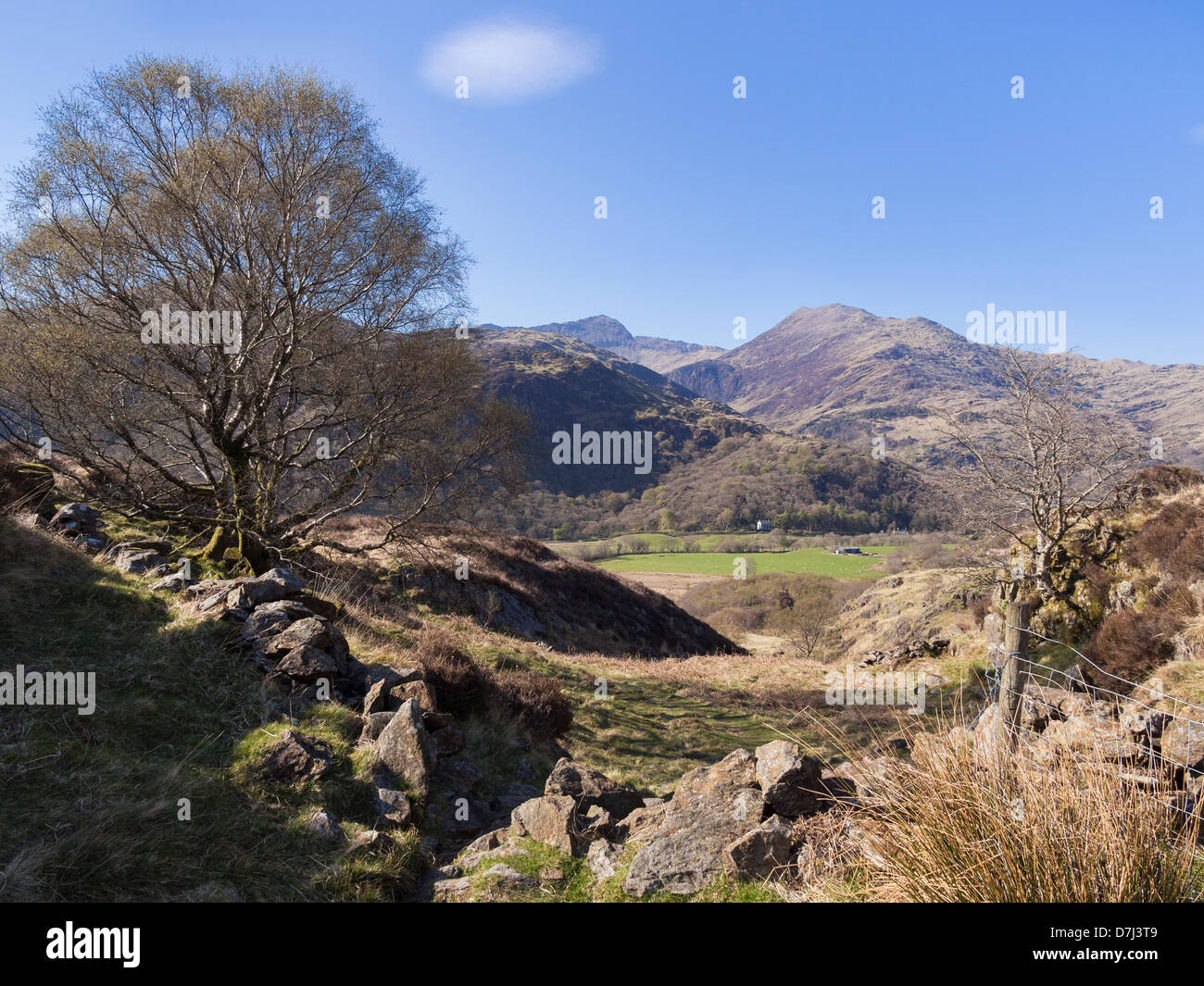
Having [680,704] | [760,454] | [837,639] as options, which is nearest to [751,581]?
[837,639]

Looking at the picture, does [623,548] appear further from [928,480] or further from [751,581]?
[928,480]

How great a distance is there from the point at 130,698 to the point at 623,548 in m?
85.2

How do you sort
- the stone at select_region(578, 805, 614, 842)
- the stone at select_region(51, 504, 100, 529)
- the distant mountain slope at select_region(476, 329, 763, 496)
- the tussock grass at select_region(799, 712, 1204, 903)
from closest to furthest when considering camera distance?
the tussock grass at select_region(799, 712, 1204, 903) → the stone at select_region(578, 805, 614, 842) → the stone at select_region(51, 504, 100, 529) → the distant mountain slope at select_region(476, 329, 763, 496)

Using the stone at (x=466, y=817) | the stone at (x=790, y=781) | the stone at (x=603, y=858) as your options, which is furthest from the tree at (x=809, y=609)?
the stone at (x=603, y=858)

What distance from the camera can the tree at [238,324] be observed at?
1177 centimetres

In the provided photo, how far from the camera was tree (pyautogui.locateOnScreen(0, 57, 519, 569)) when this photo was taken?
38.6 ft

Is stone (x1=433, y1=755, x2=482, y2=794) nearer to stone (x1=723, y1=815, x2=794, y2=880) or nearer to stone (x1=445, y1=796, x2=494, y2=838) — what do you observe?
stone (x1=445, y1=796, x2=494, y2=838)

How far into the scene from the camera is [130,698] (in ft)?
18.8

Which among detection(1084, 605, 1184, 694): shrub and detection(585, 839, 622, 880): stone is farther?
detection(1084, 605, 1184, 694): shrub

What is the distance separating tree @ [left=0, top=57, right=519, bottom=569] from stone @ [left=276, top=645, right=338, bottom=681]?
6.12 meters

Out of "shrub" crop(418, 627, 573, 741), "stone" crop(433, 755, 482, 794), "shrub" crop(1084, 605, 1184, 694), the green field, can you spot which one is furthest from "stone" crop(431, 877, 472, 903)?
the green field

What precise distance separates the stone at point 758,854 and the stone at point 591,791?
2.15 metres

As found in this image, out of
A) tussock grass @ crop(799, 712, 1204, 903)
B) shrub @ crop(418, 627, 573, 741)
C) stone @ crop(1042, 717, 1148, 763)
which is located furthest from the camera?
shrub @ crop(418, 627, 573, 741)

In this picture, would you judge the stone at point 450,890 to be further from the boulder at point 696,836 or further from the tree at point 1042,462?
the tree at point 1042,462
